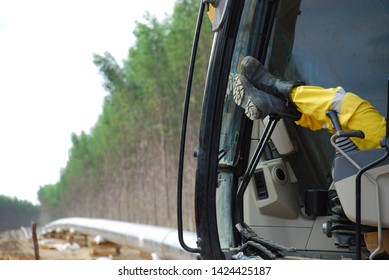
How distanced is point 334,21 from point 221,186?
857 mm

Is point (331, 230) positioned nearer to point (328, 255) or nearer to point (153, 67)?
point (328, 255)

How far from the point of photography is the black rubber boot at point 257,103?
273 cm

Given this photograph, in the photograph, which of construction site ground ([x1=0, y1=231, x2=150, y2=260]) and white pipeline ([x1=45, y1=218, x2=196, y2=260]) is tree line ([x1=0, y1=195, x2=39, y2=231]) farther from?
white pipeline ([x1=45, y1=218, x2=196, y2=260])

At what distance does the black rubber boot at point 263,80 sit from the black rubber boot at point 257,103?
3 cm

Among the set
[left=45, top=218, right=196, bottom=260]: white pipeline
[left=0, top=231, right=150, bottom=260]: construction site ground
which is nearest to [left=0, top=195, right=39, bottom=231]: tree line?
[left=0, top=231, right=150, bottom=260]: construction site ground

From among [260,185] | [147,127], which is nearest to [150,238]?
[260,185]

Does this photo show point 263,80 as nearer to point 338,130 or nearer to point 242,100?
point 242,100

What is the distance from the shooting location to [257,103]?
2.73m

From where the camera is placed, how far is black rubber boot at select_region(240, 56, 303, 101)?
→ 2756 mm

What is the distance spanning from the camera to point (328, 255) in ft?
9.84

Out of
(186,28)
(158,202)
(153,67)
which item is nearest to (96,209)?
(158,202)

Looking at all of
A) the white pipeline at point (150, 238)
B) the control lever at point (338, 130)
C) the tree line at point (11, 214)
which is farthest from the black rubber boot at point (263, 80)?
the tree line at point (11, 214)

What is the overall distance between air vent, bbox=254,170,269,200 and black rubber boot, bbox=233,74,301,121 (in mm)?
565

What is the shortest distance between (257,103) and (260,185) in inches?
27.2
